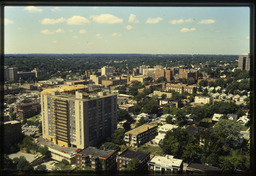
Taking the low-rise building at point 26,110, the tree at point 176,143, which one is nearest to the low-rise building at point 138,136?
the tree at point 176,143

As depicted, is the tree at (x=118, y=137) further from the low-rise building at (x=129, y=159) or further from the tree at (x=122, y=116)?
the tree at (x=122, y=116)

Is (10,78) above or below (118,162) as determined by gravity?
above

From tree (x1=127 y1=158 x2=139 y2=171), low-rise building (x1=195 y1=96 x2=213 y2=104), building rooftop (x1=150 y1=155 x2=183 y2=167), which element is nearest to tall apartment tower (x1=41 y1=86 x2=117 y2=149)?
tree (x1=127 y1=158 x2=139 y2=171)

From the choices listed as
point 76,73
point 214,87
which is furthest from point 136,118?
point 76,73

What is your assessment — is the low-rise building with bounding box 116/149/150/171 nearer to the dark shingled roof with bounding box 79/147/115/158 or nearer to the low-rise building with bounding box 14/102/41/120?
the dark shingled roof with bounding box 79/147/115/158

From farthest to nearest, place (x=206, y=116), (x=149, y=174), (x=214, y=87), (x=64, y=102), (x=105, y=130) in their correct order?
(x=214, y=87)
(x=206, y=116)
(x=105, y=130)
(x=64, y=102)
(x=149, y=174)

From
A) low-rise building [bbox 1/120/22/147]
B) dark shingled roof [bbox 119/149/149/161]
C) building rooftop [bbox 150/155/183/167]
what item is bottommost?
dark shingled roof [bbox 119/149/149/161]

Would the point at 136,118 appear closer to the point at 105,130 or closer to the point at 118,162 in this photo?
the point at 105,130
